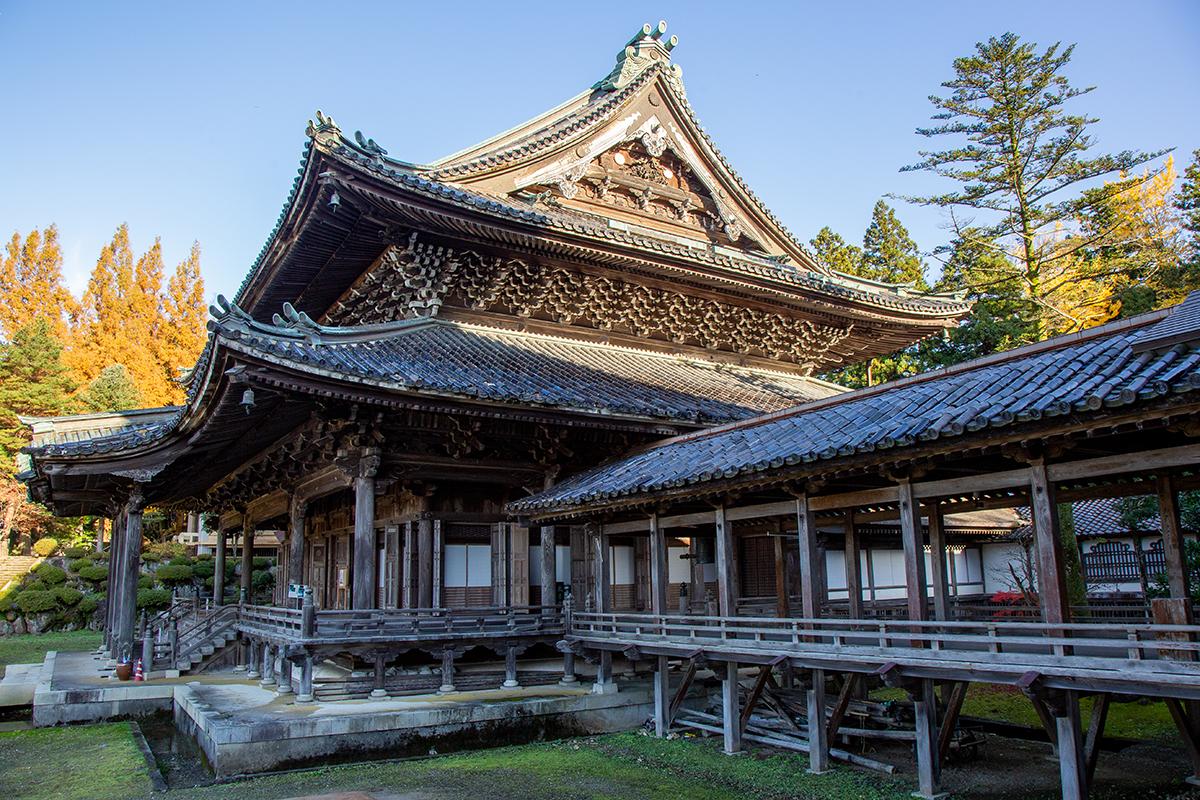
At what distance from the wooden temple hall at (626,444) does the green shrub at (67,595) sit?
13.5 meters

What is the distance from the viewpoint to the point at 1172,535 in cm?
885

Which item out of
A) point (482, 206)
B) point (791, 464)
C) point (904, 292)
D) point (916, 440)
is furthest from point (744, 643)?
point (904, 292)

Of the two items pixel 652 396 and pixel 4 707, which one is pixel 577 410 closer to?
pixel 652 396

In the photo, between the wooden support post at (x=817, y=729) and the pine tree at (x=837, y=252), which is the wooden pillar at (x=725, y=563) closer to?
the wooden support post at (x=817, y=729)

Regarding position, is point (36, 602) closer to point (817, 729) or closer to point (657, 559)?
point (657, 559)

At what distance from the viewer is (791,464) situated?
1001 cm

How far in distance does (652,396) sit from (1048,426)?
966cm

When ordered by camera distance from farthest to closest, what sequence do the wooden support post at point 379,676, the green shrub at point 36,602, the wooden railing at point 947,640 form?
the green shrub at point 36,602 → the wooden support post at point 379,676 → the wooden railing at point 947,640

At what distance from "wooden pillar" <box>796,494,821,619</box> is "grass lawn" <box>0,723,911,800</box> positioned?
84.3 inches

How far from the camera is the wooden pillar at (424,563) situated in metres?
15.5

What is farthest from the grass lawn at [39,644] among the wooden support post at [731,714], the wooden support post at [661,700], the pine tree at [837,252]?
the pine tree at [837,252]

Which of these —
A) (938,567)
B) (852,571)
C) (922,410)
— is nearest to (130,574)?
(852,571)

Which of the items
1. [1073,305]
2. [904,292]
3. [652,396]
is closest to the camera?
[652,396]

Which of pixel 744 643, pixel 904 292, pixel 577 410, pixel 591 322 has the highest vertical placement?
pixel 904 292
